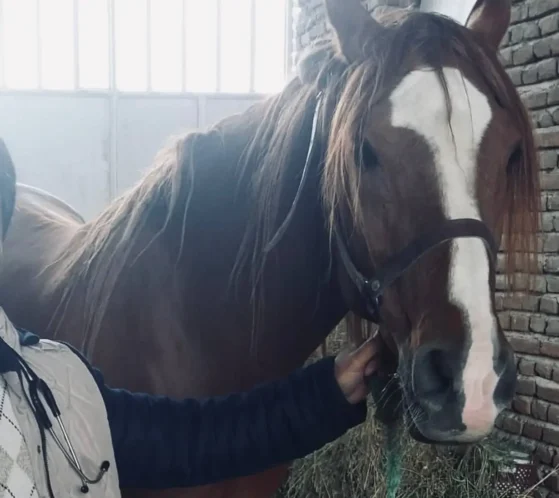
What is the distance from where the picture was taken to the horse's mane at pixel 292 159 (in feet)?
2.68

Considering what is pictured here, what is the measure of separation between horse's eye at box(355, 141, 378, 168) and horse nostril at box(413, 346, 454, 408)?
233 millimetres

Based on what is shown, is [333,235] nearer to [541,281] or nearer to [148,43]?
[541,281]

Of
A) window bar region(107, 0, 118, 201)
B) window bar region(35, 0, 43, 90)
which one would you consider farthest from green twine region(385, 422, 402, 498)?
window bar region(35, 0, 43, 90)

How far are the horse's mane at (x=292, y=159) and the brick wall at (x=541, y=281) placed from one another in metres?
1.15

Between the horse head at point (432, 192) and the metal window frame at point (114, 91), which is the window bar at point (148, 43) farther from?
the horse head at point (432, 192)

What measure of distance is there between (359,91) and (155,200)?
Result: 39 centimetres

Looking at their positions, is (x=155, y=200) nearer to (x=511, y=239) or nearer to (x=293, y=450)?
(x=293, y=450)

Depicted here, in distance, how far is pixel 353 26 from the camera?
0.88 m

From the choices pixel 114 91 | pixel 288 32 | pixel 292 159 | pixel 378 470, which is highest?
pixel 288 32

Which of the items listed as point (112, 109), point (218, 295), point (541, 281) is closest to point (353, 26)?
point (218, 295)

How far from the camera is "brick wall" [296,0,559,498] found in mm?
1945

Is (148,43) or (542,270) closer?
(542,270)

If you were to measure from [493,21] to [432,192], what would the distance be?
38 centimetres

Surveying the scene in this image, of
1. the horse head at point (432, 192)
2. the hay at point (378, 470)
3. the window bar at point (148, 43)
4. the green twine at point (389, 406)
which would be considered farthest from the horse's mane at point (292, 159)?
the window bar at point (148, 43)
